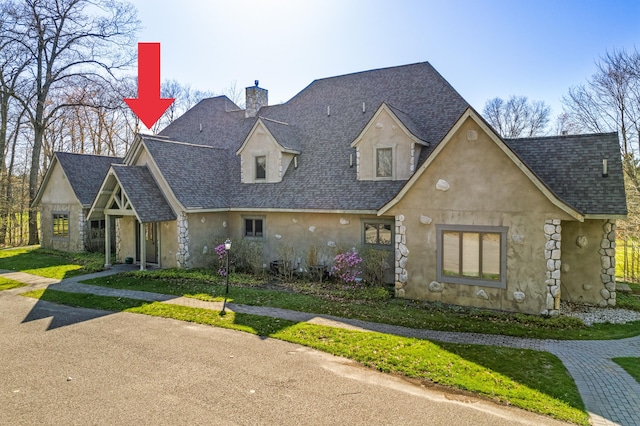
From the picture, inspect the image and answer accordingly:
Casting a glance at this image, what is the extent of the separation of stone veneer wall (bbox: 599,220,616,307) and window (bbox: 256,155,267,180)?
12739mm

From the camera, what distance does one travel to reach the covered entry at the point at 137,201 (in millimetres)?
15930

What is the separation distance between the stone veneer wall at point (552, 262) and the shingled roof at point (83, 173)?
70.2ft

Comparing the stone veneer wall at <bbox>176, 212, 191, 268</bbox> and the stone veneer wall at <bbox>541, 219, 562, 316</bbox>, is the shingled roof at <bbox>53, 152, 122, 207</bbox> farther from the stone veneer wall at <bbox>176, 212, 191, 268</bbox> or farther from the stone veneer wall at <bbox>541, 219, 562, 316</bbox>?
the stone veneer wall at <bbox>541, 219, 562, 316</bbox>

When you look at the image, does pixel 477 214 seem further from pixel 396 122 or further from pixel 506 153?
pixel 396 122

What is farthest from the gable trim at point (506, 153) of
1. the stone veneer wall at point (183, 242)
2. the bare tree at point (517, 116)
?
the bare tree at point (517, 116)

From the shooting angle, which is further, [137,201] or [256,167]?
[256,167]

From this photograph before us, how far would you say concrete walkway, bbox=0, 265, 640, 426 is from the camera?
620 cm

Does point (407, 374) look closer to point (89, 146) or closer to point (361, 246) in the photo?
point (361, 246)

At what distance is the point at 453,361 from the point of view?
304 inches

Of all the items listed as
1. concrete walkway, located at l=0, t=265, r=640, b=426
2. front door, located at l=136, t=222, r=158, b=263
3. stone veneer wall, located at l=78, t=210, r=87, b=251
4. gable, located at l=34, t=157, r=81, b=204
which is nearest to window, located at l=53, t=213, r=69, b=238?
gable, located at l=34, t=157, r=81, b=204

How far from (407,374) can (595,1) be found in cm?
1162

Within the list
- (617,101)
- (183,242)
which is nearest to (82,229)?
(183,242)

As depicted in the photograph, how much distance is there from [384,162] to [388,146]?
25.1 inches

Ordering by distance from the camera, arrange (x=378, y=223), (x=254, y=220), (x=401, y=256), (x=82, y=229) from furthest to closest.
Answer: (x=82, y=229)
(x=254, y=220)
(x=378, y=223)
(x=401, y=256)
